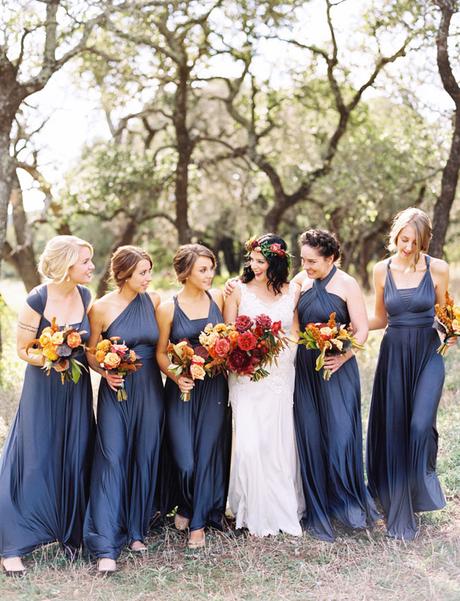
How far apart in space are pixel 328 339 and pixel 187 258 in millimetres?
1227

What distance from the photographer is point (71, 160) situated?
1752cm

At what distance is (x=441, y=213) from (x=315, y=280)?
715cm

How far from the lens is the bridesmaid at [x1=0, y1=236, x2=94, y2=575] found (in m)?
5.24

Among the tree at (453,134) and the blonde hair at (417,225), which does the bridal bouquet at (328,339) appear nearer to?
the blonde hair at (417,225)

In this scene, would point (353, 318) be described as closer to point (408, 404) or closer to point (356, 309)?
point (356, 309)

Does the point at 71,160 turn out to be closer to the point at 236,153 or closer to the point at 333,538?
the point at 236,153


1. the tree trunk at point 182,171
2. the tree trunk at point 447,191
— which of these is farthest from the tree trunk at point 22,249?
the tree trunk at point 447,191

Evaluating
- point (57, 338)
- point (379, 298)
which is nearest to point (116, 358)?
point (57, 338)

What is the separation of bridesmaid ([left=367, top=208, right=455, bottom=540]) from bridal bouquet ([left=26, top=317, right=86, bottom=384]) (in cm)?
252

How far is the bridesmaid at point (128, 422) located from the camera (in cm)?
533

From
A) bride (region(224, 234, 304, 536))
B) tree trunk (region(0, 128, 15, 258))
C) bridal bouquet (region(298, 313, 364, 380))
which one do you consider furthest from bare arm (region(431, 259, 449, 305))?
tree trunk (region(0, 128, 15, 258))

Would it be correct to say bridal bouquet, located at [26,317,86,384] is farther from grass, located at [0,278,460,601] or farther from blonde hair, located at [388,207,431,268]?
blonde hair, located at [388,207,431,268]

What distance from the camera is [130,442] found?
5.50 metres

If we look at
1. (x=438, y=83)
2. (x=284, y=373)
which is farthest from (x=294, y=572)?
(x=438, y=83)
